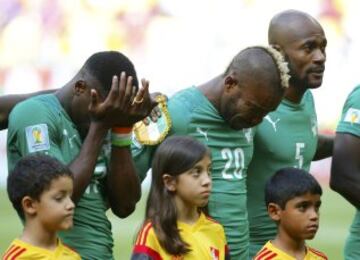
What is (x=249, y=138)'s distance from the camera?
257 inches

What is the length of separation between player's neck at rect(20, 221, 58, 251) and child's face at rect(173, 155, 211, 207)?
655 millimetres

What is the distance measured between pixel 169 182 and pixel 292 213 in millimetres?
687

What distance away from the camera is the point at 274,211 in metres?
6.37

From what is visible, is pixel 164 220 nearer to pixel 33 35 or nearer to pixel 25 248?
pixel 25 248

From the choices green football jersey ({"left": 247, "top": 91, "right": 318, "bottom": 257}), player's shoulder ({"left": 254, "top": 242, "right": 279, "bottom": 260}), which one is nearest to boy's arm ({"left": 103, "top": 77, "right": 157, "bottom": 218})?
player's shoulder ({"left": 254, "top": 242, "right": 279, "bottom": 260})

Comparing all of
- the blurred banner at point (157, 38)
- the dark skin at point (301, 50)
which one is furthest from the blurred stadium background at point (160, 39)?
the dark skin at point (301, 50)

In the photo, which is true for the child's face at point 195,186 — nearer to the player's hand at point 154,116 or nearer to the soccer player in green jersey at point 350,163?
the player's hand at point 154,116

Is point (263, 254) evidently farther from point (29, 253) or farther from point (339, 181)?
point (29, 253)

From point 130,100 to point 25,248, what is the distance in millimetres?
824

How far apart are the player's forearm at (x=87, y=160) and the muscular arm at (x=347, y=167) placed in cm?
138

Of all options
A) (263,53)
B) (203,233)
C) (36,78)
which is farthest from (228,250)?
(36,78)

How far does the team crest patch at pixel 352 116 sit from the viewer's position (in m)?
6.67

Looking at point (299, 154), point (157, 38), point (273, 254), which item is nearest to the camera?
point (273, 254)

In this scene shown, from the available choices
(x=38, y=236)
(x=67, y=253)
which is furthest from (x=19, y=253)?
(x=67, y=253)
